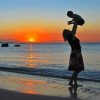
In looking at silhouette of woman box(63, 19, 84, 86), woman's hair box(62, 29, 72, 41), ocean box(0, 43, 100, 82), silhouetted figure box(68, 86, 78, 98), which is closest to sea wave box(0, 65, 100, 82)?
ocean box(0, 43, 100, 82)

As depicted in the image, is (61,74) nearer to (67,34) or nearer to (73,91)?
(67,34)

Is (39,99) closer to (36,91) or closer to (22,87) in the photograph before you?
(36,91)

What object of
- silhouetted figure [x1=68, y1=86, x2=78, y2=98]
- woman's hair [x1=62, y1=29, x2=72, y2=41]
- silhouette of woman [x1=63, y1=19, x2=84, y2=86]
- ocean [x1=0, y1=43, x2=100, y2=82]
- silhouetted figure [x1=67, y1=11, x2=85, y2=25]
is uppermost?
silhouetted figure [x1=67, y1=11, x2=85, y2=25]

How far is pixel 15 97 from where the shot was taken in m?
9.59

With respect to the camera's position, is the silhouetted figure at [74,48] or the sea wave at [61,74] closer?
the silhouetted figure at [74,48]

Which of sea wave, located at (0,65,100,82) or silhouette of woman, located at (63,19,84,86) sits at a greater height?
silhouette of woman, located at (63,19,84,86)

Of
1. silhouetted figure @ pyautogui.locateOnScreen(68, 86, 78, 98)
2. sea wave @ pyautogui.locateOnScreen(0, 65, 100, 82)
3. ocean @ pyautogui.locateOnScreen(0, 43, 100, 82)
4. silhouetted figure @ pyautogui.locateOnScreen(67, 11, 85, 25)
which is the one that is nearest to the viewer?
silhouetted figure @ pyautogui.locateOnScreen(68, 86, 78, 98)

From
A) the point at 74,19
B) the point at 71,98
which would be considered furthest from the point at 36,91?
the point at 74,19

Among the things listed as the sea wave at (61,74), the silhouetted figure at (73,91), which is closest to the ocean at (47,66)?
the sea wave at (61,74)

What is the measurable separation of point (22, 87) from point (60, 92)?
68.5 inches

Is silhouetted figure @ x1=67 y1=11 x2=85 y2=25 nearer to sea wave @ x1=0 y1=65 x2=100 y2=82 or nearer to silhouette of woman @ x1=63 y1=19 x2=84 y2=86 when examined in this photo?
silhouette of woman @ x1=63 y1=19 x2=84 y2=86

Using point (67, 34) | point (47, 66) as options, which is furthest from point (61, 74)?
point (47, 66)

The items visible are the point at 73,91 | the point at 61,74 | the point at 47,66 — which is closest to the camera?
the point at 73,91

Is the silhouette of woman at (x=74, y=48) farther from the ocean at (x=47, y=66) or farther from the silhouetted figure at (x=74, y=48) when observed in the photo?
the ocean at (x=47, y=66)
